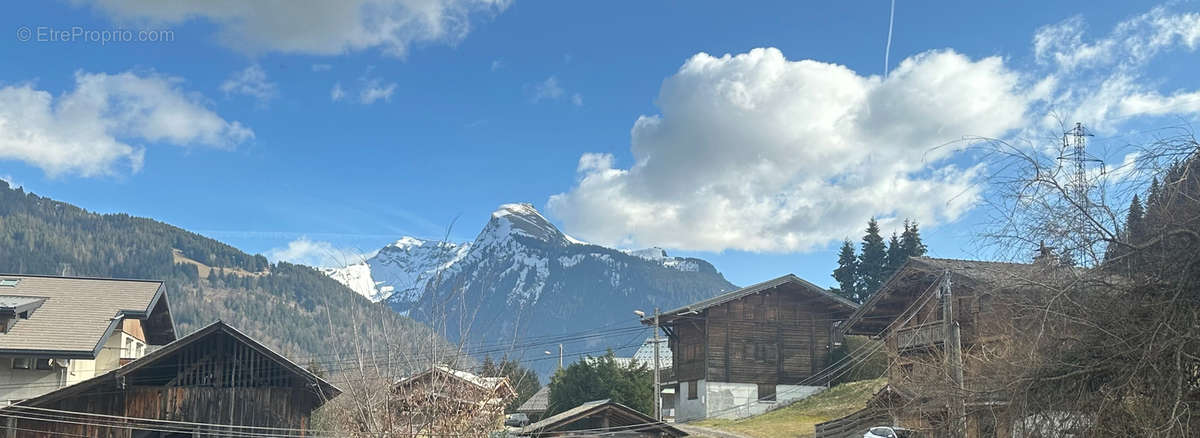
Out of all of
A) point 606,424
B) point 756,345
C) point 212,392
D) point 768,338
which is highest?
point 768,338

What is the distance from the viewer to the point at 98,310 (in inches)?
1433

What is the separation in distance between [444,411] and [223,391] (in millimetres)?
20710

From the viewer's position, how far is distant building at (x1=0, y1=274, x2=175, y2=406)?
110ft

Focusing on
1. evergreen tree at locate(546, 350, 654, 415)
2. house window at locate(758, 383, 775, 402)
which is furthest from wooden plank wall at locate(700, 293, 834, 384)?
evergreen tree at locate(546, 350, 654, 415)

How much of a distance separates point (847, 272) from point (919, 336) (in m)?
39.0

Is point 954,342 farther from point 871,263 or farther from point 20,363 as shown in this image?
point 871,263

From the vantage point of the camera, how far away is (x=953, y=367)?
1919cm

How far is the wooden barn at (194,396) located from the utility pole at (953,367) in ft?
62.1

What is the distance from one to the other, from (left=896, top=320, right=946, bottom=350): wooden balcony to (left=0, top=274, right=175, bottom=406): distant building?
1215 inches

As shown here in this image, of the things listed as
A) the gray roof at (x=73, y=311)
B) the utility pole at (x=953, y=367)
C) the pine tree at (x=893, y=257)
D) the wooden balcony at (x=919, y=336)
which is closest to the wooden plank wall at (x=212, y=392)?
the gray roof at (x=73, y=311)

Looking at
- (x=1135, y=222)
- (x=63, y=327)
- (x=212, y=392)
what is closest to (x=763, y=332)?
(x=212, y=392)

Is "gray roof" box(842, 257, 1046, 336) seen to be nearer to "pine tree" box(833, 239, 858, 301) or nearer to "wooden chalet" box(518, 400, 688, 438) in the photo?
"wooden chalet" box(518, 400, 688, 438)

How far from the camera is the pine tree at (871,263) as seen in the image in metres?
75.1

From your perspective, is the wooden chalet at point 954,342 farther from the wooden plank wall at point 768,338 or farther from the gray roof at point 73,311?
the gray roof at point 73,311
